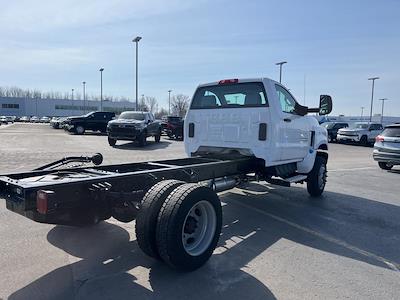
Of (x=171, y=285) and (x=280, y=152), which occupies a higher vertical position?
(x=280, y=152)

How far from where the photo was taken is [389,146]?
1327cm

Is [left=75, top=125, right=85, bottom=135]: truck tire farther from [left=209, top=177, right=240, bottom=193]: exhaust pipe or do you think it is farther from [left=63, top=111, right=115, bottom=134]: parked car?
[left=209, top=177, right=240, bottom=193]: exhaust pipe

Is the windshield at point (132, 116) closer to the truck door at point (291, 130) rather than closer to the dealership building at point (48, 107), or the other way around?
the truck door at point (291, 130)

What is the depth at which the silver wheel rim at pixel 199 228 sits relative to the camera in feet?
13.9

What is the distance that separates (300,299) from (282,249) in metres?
1.36

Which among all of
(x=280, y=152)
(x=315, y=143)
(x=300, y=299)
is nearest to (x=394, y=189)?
(x=315, y=143)

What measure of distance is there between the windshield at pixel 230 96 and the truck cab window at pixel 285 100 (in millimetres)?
403

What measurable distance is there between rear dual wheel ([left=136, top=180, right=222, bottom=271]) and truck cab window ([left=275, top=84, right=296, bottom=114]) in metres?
3.22

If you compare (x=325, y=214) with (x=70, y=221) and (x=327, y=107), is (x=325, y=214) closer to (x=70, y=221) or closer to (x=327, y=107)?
(x=327, y=107)

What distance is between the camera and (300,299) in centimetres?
349

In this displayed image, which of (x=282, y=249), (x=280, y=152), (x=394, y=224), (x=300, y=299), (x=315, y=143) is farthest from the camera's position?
(x=315, y=143)

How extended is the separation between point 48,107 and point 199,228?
130032 mm

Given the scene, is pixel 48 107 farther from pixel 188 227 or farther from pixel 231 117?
pixel 188 227

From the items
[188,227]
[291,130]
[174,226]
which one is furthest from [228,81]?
[174,226]
